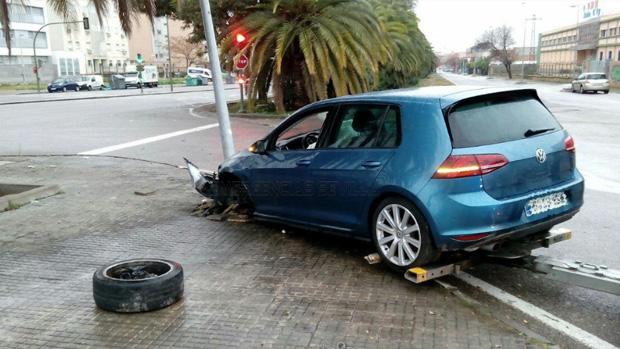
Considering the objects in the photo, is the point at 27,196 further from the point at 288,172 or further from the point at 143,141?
the point at 143,141

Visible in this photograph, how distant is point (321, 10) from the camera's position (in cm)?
2081

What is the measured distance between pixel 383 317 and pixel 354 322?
23cm

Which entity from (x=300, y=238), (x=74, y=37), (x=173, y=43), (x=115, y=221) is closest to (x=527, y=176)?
(x=300, y=238)

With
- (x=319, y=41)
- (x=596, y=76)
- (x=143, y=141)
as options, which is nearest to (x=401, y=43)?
(x=319, y=41)

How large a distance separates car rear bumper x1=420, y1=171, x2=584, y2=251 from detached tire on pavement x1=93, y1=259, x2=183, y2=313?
6.67 ft

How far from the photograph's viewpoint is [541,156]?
454 cm

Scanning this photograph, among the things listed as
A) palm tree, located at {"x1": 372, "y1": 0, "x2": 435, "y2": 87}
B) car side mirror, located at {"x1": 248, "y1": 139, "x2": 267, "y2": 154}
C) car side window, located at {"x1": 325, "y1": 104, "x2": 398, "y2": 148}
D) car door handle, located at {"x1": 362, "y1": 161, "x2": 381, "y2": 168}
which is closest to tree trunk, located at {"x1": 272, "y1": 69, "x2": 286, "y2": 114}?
palm tree, located at {"x1": 372, "y1": 0, "x2": 435, "y2": 87}

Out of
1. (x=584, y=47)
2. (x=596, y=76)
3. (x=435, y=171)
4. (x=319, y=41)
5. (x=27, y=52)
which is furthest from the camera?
(x=584, y=47)

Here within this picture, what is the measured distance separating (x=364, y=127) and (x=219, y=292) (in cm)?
192

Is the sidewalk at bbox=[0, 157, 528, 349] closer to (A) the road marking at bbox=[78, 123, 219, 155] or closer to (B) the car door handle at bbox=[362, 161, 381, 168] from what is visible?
(B) the car door handle at bbox=[362, 161, 381, 168]

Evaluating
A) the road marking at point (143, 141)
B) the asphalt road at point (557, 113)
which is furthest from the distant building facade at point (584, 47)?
the road marking at point (143, 141)

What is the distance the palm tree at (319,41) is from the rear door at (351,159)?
14022mm

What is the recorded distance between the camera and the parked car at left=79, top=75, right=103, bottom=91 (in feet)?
184

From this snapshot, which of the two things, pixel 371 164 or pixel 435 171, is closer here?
pixel 435 171
